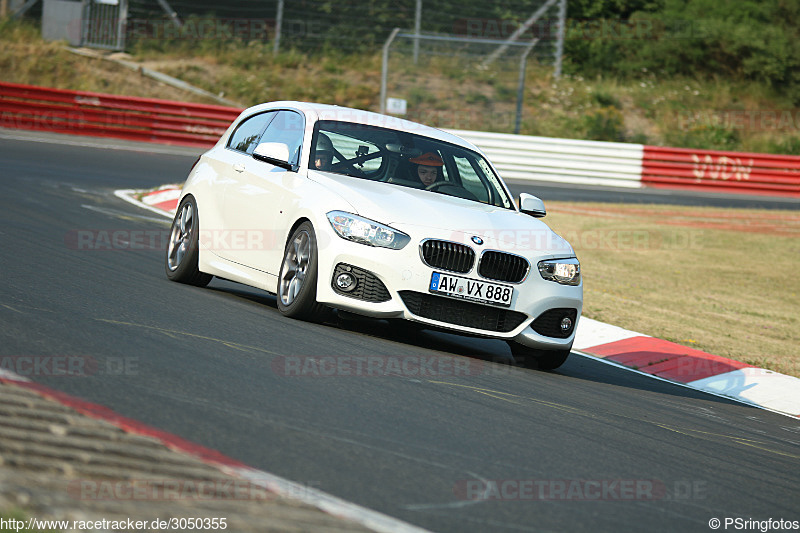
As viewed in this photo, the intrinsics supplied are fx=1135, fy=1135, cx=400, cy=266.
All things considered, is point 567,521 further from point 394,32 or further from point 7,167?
point 394,32


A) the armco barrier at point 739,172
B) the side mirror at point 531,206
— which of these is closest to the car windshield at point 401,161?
the side mirror at point 531,206

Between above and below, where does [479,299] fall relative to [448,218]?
below

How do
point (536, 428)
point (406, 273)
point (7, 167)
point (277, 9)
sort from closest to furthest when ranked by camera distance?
point (536, 428) → point (406, 273) → point (7, 167) → point (277, 9)

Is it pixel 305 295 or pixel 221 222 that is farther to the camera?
pixel 221 222

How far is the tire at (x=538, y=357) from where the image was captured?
834cm

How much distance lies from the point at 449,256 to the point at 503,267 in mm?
411

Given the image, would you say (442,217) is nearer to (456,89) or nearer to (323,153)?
(323,153)

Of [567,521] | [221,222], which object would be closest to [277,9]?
[221,222]

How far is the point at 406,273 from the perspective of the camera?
296 inches

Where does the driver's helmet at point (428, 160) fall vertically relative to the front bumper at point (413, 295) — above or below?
above

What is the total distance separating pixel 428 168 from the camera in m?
8.89

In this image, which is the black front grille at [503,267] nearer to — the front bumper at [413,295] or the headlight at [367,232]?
the front bumper at [413,295]

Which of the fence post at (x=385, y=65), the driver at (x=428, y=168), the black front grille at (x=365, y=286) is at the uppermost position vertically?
the fence post at (x=385, y=65)

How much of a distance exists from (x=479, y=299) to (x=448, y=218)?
24.5 inches
